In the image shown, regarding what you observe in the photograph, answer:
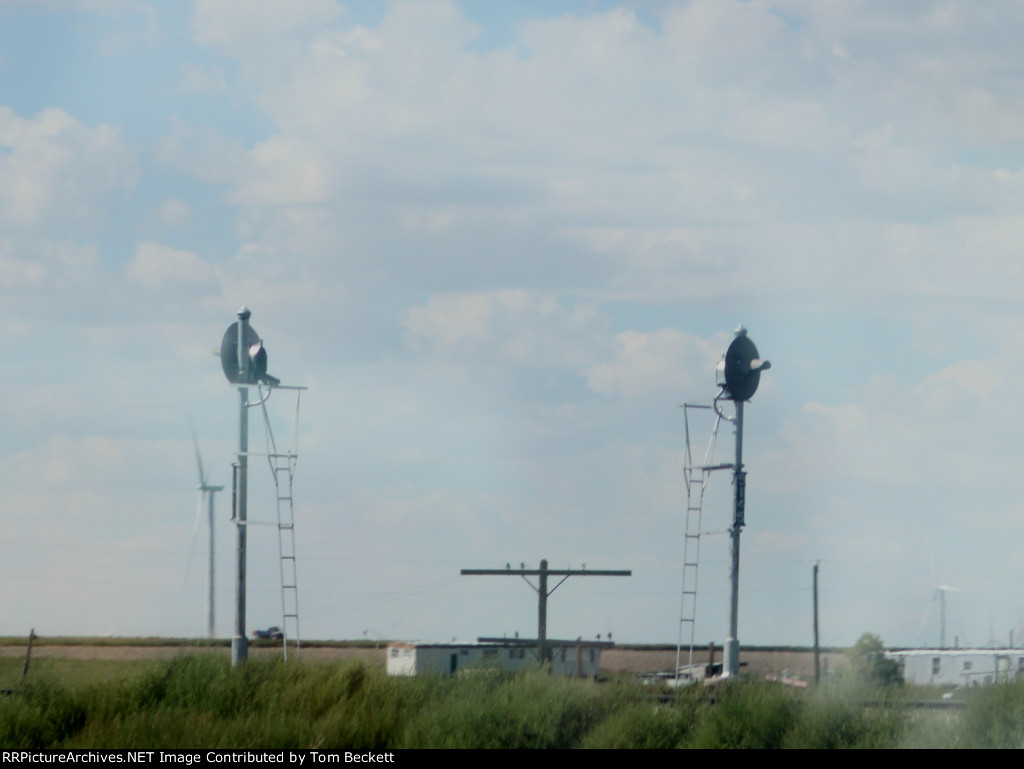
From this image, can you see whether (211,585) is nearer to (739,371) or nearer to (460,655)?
(460,655)

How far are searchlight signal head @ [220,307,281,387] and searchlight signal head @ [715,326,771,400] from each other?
9.66 metres

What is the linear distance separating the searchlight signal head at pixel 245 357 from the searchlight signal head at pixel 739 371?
31.7 feet

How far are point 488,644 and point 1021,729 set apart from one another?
26973 mm

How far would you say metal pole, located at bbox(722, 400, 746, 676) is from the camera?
27.2 meters

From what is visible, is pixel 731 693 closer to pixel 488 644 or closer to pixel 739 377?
pixel 739 377

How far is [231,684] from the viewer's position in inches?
1045

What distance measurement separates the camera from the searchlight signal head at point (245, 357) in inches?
1189

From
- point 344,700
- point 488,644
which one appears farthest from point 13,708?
point 488,644

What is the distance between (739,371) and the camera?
2820cm

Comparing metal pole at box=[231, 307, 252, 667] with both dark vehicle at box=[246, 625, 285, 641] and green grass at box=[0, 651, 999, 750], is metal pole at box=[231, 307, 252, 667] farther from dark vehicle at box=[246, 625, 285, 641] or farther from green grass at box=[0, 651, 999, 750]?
dark vehicle at box=[246, 625, 285, 641]

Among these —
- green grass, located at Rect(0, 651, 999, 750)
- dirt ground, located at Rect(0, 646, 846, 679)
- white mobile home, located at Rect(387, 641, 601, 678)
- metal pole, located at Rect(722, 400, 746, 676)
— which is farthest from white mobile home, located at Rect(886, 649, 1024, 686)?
green grass, located at Rect(0, 651, 999, 750)

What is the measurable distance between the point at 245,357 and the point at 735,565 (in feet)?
37.1

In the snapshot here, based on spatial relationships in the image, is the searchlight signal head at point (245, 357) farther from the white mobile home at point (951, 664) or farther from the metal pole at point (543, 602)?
the white mobile home at point (951, 664)

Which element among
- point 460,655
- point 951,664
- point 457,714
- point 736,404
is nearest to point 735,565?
point 736,404
